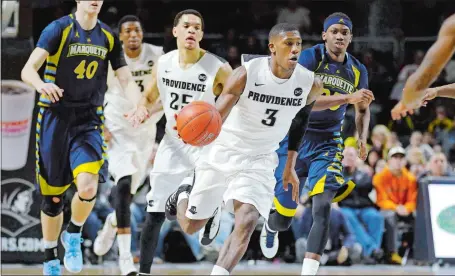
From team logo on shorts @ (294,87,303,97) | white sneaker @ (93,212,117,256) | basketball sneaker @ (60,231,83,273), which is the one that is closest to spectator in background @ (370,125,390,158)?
team logo on shorts @ (294,87,303,97)

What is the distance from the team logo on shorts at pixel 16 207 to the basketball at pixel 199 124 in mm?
3942

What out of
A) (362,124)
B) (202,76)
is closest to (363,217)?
(362,124)

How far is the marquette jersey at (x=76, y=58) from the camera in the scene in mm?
7809

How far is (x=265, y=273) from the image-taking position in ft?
31.9

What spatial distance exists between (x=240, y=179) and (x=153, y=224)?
54.1 inches

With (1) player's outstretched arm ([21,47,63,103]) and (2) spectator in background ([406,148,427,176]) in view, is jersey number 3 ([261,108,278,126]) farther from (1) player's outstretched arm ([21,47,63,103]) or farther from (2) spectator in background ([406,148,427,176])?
(2) spectator in background ([406,148,427,176])

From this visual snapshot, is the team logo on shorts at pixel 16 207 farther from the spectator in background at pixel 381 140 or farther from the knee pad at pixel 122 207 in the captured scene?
the spectator in background at pixel 381 140

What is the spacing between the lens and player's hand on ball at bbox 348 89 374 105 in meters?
7.83

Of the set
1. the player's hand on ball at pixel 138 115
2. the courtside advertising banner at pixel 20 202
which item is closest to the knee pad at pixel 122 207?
the player's hand on ball at pixel 138 115

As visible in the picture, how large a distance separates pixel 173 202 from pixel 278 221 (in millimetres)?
1255

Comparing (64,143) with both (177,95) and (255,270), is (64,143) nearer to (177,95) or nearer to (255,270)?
(177,95)

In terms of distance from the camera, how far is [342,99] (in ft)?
25.8

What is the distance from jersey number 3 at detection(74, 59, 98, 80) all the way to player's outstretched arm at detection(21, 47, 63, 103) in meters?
0.31

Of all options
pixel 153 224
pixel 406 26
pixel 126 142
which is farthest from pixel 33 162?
pixel 406 26
